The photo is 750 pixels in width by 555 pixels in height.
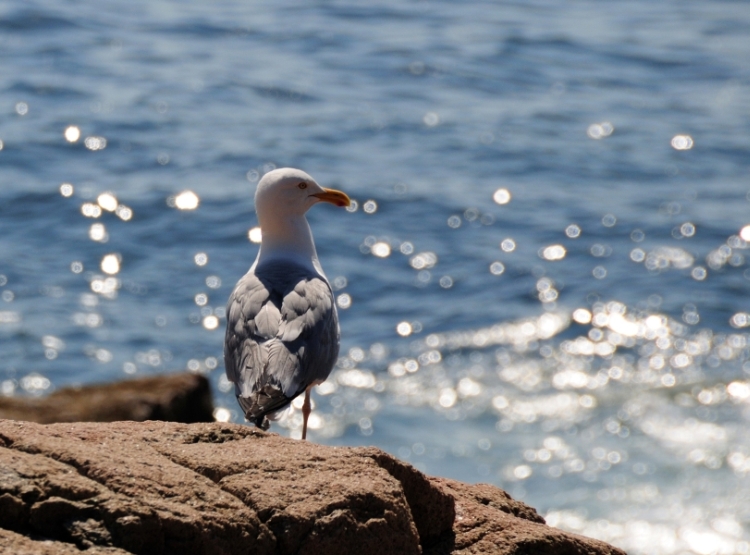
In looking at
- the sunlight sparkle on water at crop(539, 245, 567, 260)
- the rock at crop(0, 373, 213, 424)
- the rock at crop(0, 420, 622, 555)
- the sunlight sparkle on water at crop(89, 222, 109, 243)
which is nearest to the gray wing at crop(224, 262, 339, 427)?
the rock at crop(0, 420, 622, 555)

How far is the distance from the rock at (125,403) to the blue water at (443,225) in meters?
1.85

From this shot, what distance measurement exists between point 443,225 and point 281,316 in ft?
29.6

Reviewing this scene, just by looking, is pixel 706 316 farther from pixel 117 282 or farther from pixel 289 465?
pixel 289 465

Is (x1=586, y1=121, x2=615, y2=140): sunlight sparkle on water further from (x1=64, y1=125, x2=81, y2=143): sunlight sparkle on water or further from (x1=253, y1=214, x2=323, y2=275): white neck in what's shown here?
(x1=253, y1=214, x2=323, y2=275): white neck

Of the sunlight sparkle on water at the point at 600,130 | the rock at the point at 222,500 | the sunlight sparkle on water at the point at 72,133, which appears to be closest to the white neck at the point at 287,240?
the rock at the point at 222,500

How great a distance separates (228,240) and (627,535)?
22.7ft

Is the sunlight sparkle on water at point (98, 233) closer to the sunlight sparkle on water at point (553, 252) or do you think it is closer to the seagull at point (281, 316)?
the sunlight sparkle on water at point (553, 252)

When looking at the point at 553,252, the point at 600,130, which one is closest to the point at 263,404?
the point at 553,252

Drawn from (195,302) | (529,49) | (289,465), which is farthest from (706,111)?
(289,465)

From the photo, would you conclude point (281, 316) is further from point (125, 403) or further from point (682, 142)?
point (682, 142)

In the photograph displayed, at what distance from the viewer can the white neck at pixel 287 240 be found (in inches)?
302

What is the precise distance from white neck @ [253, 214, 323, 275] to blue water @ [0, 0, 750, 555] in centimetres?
412

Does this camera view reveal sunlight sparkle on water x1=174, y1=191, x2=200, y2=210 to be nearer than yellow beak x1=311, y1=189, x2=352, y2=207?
No

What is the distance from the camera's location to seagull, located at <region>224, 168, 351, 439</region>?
6055 mm
